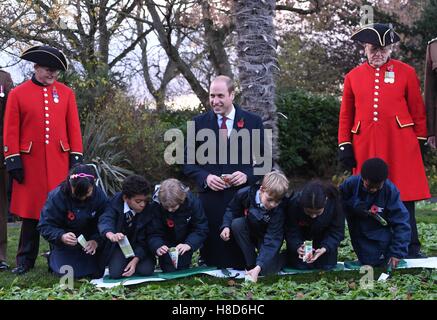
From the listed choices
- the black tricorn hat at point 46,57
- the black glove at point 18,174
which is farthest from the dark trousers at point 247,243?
the black tricorn hat at point 46,57

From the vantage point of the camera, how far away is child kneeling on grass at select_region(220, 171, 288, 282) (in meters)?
6.08

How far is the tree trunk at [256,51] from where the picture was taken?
8.38m

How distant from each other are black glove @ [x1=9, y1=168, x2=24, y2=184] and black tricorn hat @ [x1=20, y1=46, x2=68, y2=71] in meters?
0.91

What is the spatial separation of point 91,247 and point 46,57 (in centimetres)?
164

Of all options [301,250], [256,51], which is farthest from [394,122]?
[256,51]

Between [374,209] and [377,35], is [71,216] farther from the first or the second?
[377,35]

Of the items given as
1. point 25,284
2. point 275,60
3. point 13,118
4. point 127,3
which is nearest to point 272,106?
point 275,60

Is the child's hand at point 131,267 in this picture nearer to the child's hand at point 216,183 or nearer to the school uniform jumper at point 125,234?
the school uniform jumper at point 125,234

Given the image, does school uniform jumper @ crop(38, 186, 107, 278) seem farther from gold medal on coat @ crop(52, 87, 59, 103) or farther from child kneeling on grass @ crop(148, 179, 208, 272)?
gold medal on coat @ crop(52, 87, 59, 103)

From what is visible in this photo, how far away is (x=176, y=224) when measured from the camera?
6.37 m

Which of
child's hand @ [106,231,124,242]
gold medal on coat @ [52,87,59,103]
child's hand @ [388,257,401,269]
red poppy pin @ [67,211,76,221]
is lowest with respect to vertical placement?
child's hand @ [388,257,401,269]

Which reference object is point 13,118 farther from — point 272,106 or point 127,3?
point 127,3

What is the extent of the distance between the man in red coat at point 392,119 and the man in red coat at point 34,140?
2548 millimetres

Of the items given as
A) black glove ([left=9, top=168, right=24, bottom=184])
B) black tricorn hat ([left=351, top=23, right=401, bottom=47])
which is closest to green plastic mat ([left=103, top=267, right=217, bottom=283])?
black glove ([left=9, top=168, right=24, bottom=184])
